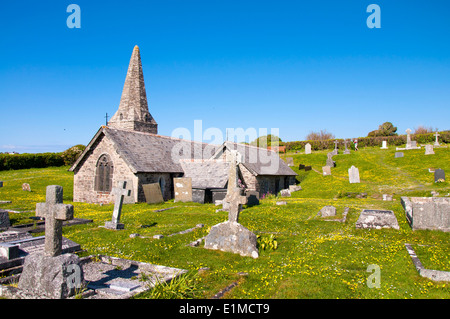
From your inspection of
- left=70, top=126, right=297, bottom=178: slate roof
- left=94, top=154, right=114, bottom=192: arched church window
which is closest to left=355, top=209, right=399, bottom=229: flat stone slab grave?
left=70, top=126, right=297, bottom=178: slate roof

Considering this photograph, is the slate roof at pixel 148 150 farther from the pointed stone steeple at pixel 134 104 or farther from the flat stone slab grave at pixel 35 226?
the flat stone slab grave at pixel 35 226

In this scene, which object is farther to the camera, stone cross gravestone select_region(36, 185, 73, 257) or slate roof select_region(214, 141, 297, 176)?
slate roof select_region(214, 141, 297, 176)

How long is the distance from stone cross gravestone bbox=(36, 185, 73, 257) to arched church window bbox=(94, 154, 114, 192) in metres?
19.3

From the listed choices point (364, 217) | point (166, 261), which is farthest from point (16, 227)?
point (364, 217)

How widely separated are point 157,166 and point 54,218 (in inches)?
799

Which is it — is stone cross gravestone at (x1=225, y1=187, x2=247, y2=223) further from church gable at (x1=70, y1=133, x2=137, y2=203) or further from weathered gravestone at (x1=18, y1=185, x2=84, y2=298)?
church gable at (x1=70, y1=133, x2=137, y2=203)

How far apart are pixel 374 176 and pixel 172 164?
20928 millimetres

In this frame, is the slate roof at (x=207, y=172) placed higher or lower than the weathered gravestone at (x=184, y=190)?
higher

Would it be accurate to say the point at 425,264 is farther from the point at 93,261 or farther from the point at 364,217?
the point at 93,261

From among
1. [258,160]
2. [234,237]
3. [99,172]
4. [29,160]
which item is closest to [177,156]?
[99,172]

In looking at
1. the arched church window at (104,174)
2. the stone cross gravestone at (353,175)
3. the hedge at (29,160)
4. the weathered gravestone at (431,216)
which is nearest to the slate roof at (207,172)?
the arched church window at (104,174)

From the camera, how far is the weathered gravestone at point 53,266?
628 cm

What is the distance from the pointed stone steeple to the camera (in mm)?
36978

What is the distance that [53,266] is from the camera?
6352 mm
